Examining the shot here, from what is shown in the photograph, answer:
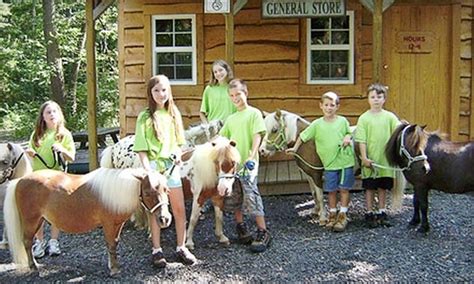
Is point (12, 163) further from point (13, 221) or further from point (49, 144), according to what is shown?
point (13, 221)

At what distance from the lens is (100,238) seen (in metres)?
6.75

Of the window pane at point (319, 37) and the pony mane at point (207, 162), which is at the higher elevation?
the window pane at point (319, 37)

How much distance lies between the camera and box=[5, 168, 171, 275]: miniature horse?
5.04m

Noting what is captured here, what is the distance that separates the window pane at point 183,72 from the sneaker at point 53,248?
14.5 ft

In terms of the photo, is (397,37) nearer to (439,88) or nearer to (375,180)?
(439,88)

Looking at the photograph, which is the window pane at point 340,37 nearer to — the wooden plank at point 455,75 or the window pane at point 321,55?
the window pane at point 321,55

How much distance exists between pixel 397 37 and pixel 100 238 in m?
5.57

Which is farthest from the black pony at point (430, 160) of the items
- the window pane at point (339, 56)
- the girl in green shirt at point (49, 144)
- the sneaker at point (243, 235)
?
the window pane at point (339, 56)

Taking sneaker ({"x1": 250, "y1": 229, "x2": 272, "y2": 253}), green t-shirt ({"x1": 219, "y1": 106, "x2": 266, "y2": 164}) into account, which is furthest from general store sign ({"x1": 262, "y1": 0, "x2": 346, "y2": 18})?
sneaker ({"x1": 250, "y1": 229, "x2": 272, "y2": 253})

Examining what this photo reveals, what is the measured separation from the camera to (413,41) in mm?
9430

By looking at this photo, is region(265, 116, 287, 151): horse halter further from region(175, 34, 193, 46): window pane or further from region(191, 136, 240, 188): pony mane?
region(175, 34, 193, 46): window pane

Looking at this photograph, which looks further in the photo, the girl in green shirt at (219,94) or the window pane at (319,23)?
the window pane at (319,23)

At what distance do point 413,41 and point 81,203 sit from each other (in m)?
6.30

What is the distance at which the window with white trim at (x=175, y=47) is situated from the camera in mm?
9820
